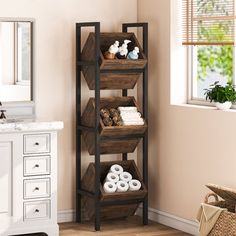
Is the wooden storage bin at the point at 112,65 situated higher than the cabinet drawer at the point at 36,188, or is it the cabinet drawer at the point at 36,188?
the wooden storage bin at the point at 112,65

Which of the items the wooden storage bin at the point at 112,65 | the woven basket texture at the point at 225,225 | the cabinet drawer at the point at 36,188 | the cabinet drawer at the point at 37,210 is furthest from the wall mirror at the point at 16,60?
the woven basket texture at the point at 225,225

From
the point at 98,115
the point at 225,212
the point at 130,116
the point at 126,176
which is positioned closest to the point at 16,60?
the point at 98,115

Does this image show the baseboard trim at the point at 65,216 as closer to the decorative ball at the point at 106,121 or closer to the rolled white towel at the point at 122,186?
the rolled white towel at the point at 122,186

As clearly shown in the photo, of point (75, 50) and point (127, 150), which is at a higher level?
point (75, 50)

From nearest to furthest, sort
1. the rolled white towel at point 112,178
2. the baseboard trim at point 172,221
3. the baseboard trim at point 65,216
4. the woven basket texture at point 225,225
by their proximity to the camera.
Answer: the woven basket texture at point 225,225 → the baseboard trim at point 172,221 → the rolled white towel at point 112,178 → the baseboard trim at point 65,216

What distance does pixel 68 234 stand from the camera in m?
5.72

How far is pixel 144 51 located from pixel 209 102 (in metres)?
0.69

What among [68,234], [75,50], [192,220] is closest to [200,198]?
[192,220]

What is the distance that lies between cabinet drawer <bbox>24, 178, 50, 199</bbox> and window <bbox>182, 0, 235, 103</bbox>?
136cm

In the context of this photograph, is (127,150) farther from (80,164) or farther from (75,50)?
(75,50)

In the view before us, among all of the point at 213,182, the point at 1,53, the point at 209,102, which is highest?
the point at 1,53

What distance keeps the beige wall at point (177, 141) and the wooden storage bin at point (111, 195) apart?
0.64ft

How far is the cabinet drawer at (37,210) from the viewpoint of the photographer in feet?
17.9

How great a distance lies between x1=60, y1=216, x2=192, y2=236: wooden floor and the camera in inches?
226
